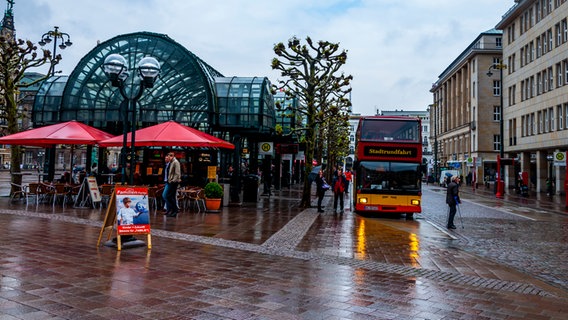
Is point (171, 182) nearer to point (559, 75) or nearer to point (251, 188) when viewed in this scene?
point (251, 188)

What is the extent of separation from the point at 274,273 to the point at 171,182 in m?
8.18

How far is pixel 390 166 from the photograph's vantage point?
1783 centimetres

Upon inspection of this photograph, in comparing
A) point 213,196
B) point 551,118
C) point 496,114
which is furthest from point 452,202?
point 496,114

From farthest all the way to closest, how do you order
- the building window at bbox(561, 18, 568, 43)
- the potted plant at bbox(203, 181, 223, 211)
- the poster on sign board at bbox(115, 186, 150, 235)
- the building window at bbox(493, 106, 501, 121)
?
1. the building window at bbox(493, 106, 501, 121)
2. the building window at bbox(561, 18, 568, 43)
3. the potted plant at bbox(203, 181, 223, 211)
4. the poster on sign board at bbox(115, 186, 150, 235)

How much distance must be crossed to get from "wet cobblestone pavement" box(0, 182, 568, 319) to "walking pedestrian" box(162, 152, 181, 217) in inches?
79.5

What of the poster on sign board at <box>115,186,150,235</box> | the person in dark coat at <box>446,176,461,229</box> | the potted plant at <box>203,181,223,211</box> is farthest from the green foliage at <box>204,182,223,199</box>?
the person in dark coat at <box>446,176,461,229</box>

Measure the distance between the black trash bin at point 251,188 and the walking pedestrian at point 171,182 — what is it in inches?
283

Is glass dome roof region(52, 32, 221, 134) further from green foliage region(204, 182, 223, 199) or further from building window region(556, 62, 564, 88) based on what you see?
building window region(556, 62, 564, 88)

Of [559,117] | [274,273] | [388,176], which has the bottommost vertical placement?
[274,273]

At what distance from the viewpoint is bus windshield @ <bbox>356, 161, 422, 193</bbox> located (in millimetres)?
17781

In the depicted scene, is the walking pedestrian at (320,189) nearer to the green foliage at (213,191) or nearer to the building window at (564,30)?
the green foliage at (213,191)

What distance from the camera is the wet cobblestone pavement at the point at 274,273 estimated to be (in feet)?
17.3

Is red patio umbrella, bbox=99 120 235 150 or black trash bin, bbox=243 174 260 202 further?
black trash bin, bbox=243 174 260 202

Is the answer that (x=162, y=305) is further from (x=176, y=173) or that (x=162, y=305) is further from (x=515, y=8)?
(x=515, y=8)
